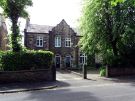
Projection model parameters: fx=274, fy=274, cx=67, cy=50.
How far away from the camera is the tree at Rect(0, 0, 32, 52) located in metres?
27.6

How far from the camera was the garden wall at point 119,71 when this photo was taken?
30741 mm

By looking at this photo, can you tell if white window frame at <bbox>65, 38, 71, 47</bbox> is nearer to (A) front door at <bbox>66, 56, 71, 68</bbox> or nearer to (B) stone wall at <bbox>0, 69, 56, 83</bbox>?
(A) front door at <bbox>66, 56, 71, 68</bbox>

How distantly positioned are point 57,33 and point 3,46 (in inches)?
494

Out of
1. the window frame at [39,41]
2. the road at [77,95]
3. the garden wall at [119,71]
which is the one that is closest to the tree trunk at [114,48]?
the garden wall at [119,71]

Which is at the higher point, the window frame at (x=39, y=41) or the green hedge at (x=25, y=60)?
the window frame at (x=39, y=41)

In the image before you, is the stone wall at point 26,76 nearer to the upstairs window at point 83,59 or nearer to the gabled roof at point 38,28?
the gabled roof at point 38,28

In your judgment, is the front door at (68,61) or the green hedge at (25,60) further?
the front door at (68,61)

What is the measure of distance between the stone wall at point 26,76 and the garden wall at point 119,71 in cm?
743

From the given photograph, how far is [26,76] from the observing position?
25.0m

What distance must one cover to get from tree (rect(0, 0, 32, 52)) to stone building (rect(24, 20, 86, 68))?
20.1 m

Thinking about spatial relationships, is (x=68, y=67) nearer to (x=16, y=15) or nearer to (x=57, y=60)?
(x=57, y=60)

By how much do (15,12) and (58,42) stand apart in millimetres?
22495

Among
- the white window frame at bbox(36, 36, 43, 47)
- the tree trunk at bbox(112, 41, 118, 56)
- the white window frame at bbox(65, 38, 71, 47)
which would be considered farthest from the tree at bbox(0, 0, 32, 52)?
the white window frame at bbox(65, 38, 71, 47)

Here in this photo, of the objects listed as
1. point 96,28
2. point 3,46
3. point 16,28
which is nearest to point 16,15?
point 16,28
